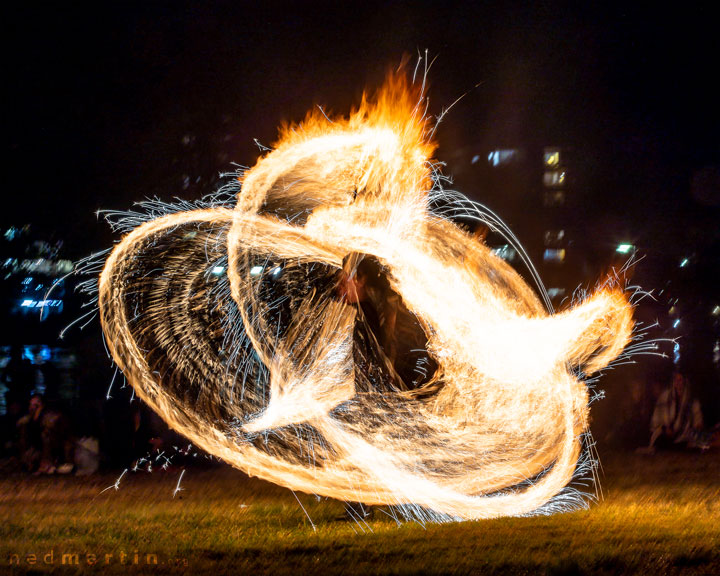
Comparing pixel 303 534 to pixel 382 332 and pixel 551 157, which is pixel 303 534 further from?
pixel 551 157

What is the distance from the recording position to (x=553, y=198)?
16.9 meters

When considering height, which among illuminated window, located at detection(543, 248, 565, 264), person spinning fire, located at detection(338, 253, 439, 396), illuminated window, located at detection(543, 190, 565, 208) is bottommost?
person spinning fire, located at detection(338, 253, 439, 396)

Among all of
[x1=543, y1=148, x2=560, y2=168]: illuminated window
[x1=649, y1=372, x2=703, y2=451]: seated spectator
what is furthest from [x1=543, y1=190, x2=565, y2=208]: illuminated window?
[x1=649, y1=372, x2=703, y2=451]: seated spectator

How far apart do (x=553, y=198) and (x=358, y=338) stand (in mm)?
11473

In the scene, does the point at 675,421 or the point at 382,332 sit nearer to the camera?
the point at 382,332

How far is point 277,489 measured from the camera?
754 cm

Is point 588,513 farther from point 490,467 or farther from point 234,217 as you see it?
point 234,217

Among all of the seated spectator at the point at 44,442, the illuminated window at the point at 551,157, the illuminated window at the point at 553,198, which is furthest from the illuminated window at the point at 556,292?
the seated spectator at the point at 44,442

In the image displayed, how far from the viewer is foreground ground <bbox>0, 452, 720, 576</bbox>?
514 centimetres

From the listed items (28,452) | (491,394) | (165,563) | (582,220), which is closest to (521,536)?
(491,394)

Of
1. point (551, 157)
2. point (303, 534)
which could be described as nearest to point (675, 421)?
point (303, 534)

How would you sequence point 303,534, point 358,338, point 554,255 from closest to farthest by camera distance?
point 303,534 < point 358,338 < point 554,255

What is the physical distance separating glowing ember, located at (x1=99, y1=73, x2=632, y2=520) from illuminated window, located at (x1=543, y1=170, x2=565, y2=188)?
9528mm

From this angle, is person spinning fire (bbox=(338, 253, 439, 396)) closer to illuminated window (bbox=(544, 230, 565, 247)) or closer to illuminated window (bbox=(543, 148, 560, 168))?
illuminated window (bbox=(544, 230, 565, 247))
